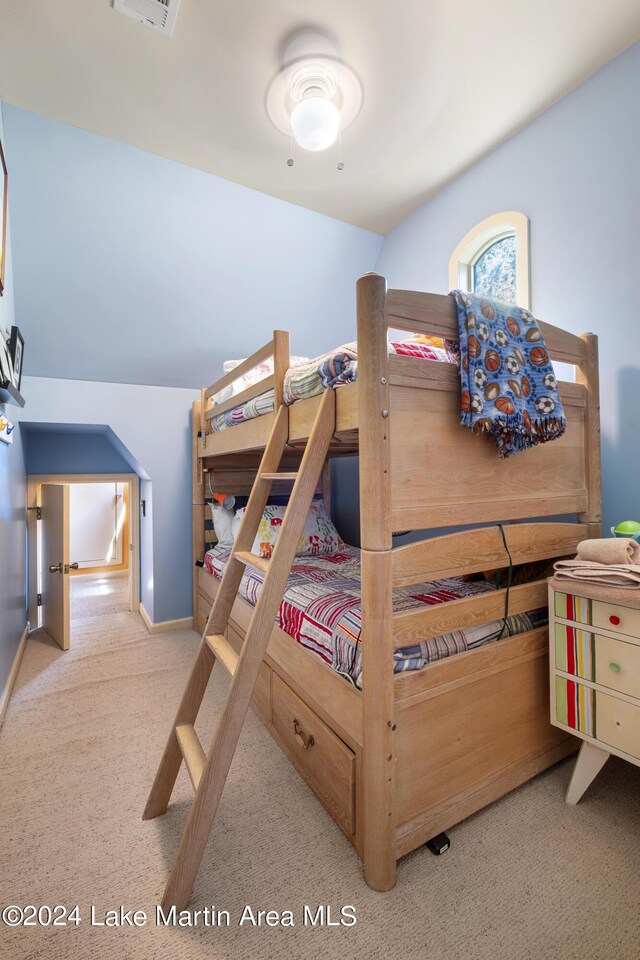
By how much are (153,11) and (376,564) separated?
7.16 feet

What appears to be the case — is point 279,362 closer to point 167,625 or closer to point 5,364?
point 5,364

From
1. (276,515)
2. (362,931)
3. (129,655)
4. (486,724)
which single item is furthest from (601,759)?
(129,655)

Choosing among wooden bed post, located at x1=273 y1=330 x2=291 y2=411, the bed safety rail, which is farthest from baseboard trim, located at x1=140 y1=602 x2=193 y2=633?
wooden bed post, located at x1=273 y1=330 x2=291 y2=411

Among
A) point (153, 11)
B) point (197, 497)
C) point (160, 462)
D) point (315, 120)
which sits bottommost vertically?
point (197, 497)

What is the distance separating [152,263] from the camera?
2723mm

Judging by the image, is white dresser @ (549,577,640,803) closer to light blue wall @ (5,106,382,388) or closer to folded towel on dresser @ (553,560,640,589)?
folded towel on dresser @ (553,560,640,589)

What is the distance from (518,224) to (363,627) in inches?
90.2

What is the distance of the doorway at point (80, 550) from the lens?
120 inches

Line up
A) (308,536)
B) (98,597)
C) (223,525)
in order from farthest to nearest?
(98,597), (223,525), (308,536)

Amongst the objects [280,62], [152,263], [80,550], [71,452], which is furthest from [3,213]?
[80,550]

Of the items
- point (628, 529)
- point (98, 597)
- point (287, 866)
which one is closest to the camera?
point (287, 866)

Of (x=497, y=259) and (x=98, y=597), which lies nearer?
(x=497, y=259)

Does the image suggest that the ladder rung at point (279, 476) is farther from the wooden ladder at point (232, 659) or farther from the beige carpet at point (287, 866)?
the beige carpet at point (287, 866)

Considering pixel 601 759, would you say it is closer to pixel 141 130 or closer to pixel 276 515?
pixel 276 515
